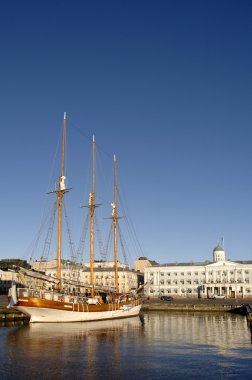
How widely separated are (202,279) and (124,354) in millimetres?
140717

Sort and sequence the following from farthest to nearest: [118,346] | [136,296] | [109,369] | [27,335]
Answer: [136,296], [27,335], [118,346], [109,369]

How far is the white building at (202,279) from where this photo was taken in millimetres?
172750

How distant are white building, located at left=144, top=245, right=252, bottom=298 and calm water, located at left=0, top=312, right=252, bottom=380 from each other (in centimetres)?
11130

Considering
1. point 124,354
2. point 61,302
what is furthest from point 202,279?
point 124,354

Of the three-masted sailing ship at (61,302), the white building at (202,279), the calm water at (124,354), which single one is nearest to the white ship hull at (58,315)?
the three-masted sailing ship at (61,302)

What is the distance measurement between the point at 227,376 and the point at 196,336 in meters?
25.4

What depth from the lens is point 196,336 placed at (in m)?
57.9

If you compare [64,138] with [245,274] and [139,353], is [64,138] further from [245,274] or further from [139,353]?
[245,274]

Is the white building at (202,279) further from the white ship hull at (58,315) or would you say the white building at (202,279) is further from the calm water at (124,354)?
the calm water at (124,354)

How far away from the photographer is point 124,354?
4297 centimetres

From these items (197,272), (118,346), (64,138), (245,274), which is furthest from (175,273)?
(118,346)

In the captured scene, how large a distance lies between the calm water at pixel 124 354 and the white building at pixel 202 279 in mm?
111296

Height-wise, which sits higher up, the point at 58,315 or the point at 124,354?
the point at 124,354

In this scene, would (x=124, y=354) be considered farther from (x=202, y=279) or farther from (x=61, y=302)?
(x=202, y=279)
